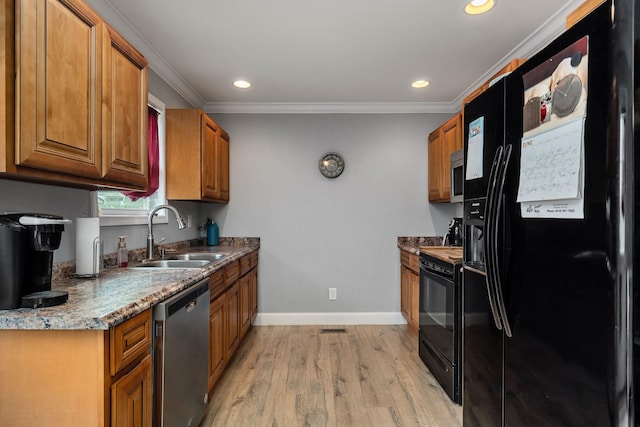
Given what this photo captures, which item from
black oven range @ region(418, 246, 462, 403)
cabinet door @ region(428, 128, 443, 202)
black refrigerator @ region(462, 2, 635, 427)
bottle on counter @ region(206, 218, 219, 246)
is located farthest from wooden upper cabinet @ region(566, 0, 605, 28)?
bottle on counter @ region(206, 218, 219, 246)

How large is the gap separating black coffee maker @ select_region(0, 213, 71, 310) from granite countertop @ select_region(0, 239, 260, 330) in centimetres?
4

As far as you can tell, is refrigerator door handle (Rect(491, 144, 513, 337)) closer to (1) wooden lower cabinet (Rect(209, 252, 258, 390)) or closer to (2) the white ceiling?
(2) the white ceiling

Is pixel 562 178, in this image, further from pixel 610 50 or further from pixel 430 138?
pixel 430 138

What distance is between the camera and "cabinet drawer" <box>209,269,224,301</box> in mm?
2207

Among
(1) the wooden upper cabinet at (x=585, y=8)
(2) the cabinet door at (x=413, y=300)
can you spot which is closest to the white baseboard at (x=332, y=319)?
(2) the cabinet door at (x=413, y=300)

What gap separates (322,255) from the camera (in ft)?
12.9

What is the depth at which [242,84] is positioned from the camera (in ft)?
10.8

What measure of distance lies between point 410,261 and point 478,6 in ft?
7.51

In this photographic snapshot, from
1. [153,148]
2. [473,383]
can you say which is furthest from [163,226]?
[473,383]

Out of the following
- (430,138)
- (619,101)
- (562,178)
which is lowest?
(562,178)

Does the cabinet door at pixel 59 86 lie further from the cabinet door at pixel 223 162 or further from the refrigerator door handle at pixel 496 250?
the cabinet door at pixel 223 162

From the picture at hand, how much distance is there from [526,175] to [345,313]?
3064 mm

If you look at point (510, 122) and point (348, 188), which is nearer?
point (510, 122)

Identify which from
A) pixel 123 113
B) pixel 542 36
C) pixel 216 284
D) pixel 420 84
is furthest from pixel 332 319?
pixel 542 36
